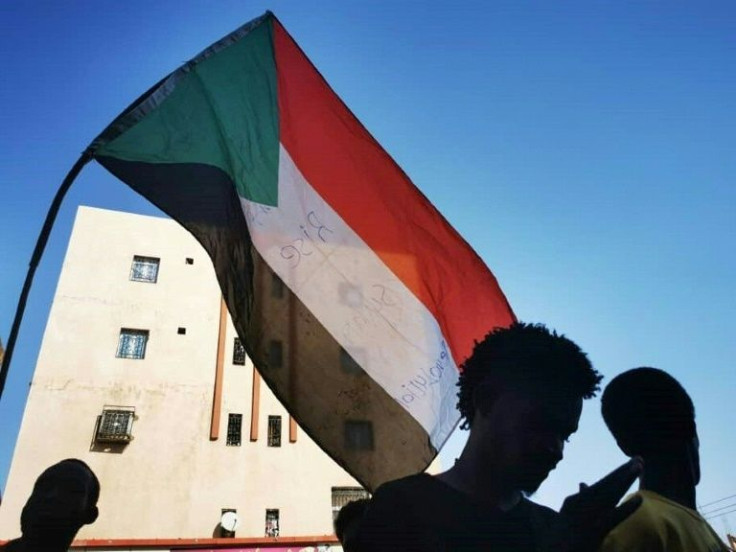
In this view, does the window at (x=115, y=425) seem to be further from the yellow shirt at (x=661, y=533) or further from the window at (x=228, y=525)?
the yellow shirt at (x=661, y=533)

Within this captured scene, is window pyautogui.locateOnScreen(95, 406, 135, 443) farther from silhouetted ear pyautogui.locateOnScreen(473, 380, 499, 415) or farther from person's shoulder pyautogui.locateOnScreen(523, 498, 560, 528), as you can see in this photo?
person's shoulder pyautogui.locateOnScreen(523, 498, 560, 528)

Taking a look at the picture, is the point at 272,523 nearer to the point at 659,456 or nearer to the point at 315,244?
the point at 315,244

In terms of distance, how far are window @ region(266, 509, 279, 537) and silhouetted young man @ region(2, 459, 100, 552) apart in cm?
1661

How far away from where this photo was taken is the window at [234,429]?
61.3ft

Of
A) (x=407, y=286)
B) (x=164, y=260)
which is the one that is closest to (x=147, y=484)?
(x=164, y=260)

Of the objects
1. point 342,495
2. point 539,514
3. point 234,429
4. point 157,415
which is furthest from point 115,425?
point 539,514

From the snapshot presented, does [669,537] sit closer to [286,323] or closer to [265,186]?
[286,323]

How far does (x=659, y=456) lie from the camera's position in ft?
6.53

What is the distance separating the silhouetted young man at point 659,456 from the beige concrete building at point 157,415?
16.2 meters

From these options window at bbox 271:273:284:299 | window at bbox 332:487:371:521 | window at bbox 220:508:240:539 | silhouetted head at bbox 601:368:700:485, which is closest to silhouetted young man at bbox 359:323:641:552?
silhouetted head at bbox 601:368:700:485

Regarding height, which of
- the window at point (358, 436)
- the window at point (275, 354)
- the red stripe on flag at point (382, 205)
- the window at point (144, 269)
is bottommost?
the window at point (358, 436)

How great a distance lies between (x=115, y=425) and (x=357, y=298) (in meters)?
17.8

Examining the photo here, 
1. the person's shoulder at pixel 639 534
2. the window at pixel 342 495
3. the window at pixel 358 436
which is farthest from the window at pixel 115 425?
the person's shoulder at pixel 639 534

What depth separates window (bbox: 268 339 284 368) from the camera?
266 cm
